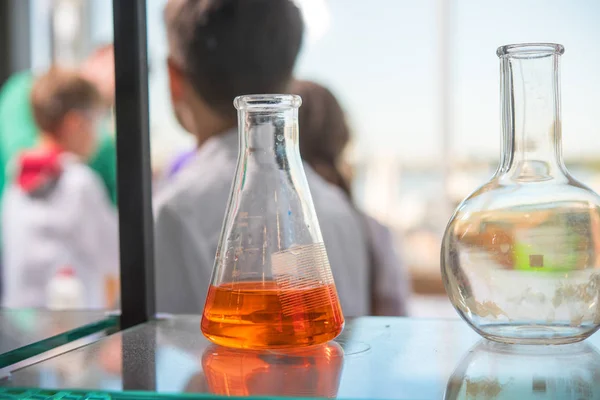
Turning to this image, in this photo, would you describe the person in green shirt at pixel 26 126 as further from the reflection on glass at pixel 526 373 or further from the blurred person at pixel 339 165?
the reflection on glass at pixel 526 373

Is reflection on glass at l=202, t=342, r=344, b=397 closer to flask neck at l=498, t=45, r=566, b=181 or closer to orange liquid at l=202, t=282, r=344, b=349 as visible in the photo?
orange liquid at l=202, t=282, r=344, b=349

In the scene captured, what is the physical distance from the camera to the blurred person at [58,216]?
1961mm

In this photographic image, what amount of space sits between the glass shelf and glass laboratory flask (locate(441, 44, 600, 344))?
0.02 metres

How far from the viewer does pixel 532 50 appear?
420 mm

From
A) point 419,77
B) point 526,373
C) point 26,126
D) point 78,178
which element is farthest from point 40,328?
point 419,77

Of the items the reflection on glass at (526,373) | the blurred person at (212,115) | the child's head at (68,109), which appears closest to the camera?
the reflection on glass at (526,373)

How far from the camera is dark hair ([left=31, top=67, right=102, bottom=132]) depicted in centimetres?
208

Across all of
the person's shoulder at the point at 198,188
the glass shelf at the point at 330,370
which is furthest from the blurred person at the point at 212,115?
the glass shelf at the point at 330,370

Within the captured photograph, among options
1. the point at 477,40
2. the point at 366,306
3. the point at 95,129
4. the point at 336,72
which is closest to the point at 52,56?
the point at 95,129

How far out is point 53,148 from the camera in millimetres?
2074

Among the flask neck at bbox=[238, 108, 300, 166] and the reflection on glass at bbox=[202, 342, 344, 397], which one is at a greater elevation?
the flask neck at bbox=[238, 108, 300, 166]

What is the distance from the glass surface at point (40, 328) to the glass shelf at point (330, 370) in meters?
0.03

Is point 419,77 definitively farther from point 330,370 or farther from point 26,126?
point 330,370

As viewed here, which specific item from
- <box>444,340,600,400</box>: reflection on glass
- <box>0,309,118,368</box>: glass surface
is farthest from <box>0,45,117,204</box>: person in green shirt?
<box>444,340,600,400</box>: reflection on glass
